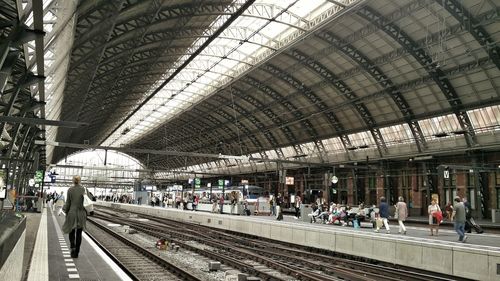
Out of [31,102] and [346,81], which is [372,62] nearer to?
[346,81]

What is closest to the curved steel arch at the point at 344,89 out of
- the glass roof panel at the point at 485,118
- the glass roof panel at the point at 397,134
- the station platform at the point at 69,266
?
the glass roof panel at the point at 397,134

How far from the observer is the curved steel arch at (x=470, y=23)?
92.5 feet

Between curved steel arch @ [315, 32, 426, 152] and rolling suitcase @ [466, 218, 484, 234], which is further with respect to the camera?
curved steel arch @ [315, 32, 426, 152]

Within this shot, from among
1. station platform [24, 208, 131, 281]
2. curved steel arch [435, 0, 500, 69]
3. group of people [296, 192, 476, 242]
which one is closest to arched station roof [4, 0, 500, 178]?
curved steel arch [435, 0, 500, 69]

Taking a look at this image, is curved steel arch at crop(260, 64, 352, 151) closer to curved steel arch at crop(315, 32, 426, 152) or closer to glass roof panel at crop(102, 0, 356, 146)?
glass roof panel at crop(102, 0, 356, 146)

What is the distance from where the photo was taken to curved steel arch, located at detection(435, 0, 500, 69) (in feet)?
92.5

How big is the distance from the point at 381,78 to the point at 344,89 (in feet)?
16.5

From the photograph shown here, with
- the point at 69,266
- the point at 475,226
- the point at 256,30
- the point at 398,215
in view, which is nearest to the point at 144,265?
the point at 69,266

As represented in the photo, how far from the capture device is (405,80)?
37.8 meters

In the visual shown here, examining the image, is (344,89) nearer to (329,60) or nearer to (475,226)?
(329,60)

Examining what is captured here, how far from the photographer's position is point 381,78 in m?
38.4

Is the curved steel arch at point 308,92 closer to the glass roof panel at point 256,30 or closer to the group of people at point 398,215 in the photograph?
the glass roof panel at point 256,30

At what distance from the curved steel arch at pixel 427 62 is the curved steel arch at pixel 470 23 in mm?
3016

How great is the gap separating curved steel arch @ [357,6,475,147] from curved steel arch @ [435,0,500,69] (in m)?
3.02
